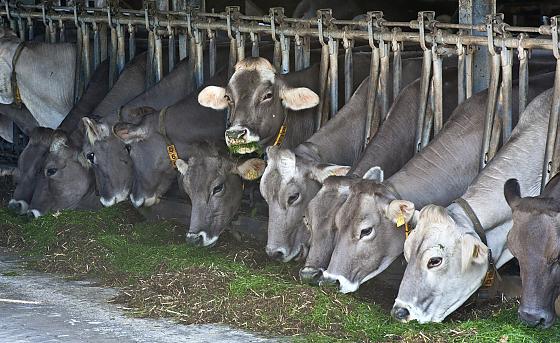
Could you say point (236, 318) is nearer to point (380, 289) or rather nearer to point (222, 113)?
point (380, 289)

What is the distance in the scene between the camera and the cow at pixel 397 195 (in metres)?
7.84

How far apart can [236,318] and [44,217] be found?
12.3ft

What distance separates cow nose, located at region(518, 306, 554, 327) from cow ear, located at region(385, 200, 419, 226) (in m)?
1.18

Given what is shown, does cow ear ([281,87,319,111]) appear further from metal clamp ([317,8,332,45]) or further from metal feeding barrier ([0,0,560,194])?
metal clamp ([317,8,332,45])

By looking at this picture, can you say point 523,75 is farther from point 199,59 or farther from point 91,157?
point 91,157

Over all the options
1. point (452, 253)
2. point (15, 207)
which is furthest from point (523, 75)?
point (15, 207)

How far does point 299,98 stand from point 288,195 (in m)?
1.14

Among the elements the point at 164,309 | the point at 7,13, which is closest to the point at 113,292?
the point at 164,309

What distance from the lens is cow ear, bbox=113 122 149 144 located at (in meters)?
10.7

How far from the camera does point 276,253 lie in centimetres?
886

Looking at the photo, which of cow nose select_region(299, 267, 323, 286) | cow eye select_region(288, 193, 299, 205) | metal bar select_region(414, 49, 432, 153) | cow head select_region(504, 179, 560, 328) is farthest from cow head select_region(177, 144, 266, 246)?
cow head select_region(504, 179, 560, 328)

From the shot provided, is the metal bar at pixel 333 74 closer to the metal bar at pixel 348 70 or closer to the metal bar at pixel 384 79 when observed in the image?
the metal bar at pixel 348 70

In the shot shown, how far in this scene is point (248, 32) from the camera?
10.6 metres

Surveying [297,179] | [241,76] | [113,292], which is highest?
[241,76]
